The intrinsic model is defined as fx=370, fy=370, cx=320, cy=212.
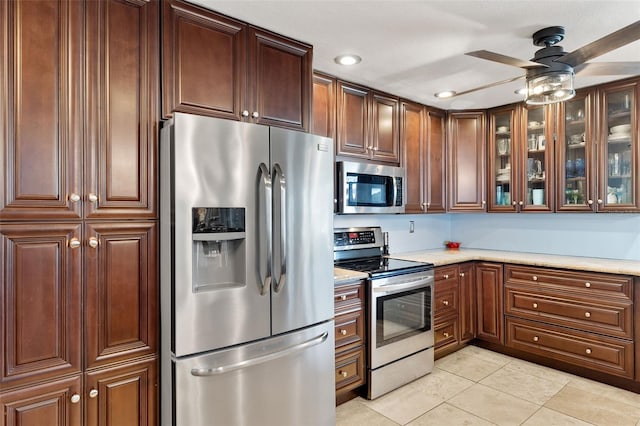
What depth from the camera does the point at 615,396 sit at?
2.72m

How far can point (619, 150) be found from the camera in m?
3.14

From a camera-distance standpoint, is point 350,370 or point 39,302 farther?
point 350,370

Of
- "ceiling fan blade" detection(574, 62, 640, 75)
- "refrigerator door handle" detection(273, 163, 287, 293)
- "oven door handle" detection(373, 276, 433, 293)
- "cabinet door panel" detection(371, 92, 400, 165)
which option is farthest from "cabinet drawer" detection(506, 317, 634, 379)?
"refrigerator door handle" detection(273, 163, 287, 293)

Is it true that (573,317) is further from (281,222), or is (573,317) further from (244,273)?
(244,273)

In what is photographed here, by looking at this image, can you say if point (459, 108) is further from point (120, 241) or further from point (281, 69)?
point (120, 241)

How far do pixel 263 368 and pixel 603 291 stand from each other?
8.82ft

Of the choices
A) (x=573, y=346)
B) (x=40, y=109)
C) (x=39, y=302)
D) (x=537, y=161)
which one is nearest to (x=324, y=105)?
(x=40, y=109)

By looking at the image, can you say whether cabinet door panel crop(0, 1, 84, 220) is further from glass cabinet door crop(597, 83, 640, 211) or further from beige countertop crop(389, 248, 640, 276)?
Result: glass cabinet door crop(597, 83, 640, 211)

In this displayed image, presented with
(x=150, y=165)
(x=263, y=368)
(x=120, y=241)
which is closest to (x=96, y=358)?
(x=120, y=241)

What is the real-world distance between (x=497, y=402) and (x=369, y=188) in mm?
1839

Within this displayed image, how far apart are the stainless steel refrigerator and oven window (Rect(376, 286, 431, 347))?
643 millimetres

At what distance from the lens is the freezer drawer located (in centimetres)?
170

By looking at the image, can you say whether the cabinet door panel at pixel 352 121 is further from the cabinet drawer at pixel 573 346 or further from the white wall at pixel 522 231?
the cabinet drawer at pixel 573 346

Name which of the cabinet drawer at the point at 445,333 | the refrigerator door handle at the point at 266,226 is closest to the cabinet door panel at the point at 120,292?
the refrigerator door handle at the point at 266,226
